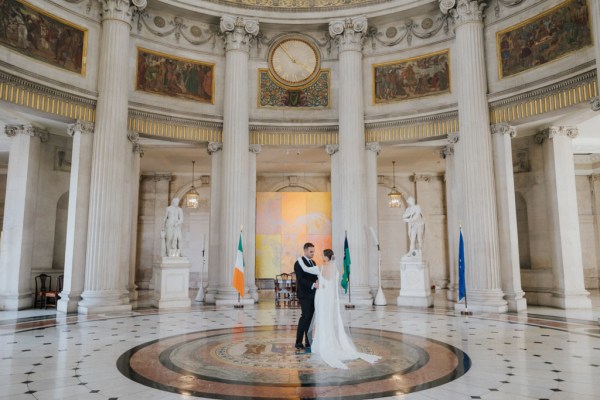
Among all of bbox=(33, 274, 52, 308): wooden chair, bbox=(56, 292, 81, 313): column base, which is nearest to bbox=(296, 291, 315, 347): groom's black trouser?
bbox=(56, 292, 81, 313): column base

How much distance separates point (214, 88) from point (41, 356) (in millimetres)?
10390

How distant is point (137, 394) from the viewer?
175 inches

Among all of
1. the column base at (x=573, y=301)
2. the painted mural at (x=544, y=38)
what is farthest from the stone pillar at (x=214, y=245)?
the column base at (x=573, y=301)

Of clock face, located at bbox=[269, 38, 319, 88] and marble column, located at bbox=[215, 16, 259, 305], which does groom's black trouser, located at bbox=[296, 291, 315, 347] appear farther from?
clock face, located at bbox=[269, 38, 319, 88]

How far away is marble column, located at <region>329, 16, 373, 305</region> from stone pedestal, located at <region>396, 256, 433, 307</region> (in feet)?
3.54

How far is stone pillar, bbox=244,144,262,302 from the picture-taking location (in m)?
13.7

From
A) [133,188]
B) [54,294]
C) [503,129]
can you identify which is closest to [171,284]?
[54,294]

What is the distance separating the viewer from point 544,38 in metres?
11.6

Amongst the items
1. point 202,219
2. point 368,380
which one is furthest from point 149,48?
point 368,380

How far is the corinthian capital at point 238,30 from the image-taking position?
14.0 meters

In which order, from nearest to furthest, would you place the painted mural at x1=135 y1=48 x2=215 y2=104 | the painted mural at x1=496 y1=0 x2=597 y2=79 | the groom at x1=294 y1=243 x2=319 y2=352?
the groom at x1=294 y1=243 x2=319 y2=352 < the painted mural at x1=496 y1=0 x2=597 y2=79 < the painted mural at x1=135 y1=48 x2=215 y2=104

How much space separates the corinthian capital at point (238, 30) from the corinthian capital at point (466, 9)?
600cm

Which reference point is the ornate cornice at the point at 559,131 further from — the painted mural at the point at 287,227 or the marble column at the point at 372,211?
the painted mural at the point at 287,227

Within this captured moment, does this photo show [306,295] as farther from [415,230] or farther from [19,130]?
[19,130]
